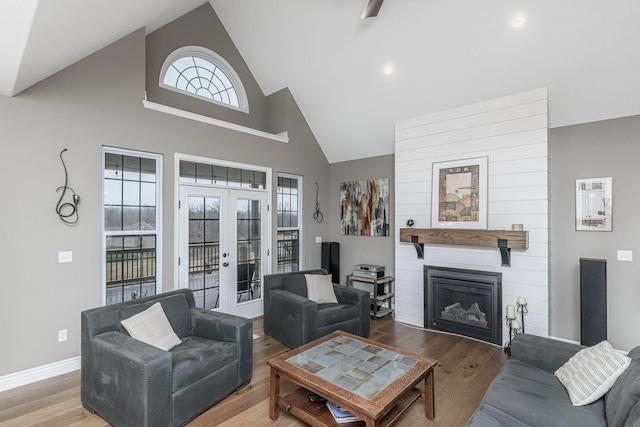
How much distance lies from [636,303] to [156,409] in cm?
464

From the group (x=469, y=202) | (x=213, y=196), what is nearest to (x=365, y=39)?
(x=469, y=202)

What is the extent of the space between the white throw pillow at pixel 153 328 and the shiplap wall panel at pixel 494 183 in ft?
10.4

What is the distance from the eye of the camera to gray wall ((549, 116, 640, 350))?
328 cm

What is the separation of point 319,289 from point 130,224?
238cm

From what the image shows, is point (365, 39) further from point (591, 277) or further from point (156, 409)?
point (156, 409)

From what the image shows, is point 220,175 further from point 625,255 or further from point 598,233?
point 625,255

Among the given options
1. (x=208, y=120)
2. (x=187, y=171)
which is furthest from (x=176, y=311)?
(x=208, y=120)

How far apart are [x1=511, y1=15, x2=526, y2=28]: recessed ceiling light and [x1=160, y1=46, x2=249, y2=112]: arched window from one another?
3745 millimetres

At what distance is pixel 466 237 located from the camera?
3.79 metres

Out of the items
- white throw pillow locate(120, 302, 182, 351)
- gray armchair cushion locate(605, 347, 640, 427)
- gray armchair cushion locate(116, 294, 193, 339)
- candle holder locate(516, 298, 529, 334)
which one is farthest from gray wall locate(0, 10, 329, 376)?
candle holder locate(516, 298, 529, 334)

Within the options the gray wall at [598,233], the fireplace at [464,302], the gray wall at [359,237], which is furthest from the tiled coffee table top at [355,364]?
the gray wall at [359,237]

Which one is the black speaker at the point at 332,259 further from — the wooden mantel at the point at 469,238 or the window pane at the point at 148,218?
the window pane at the point at 148,218

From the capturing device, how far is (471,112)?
A: 391cm

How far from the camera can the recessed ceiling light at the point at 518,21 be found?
117 inches
